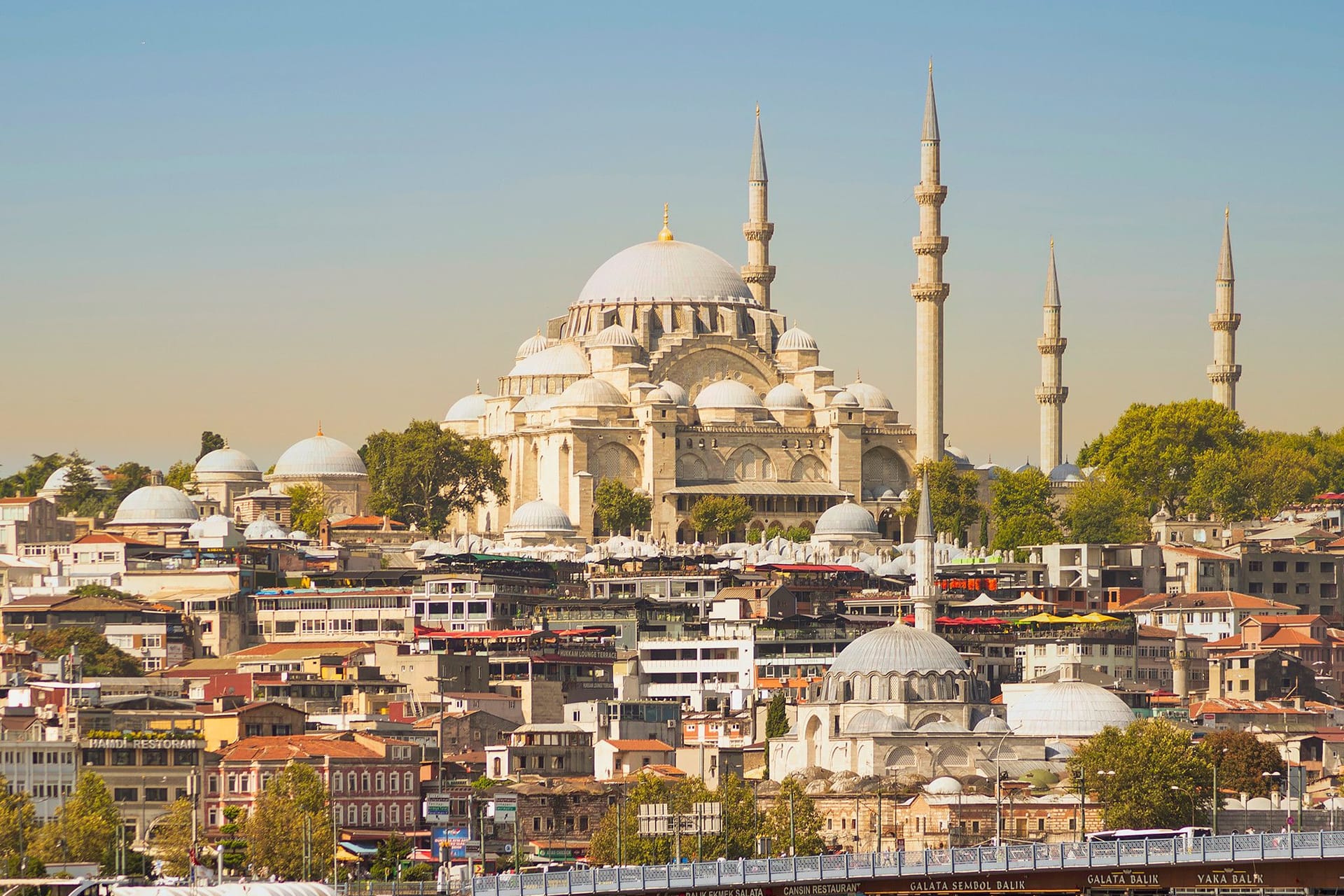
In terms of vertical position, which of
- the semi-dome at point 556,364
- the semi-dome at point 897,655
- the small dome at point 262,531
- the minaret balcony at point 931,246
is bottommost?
the semi-dome at point 897,655

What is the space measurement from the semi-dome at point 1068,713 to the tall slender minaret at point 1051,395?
4826cm

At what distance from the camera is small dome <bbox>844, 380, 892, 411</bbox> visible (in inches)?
5103

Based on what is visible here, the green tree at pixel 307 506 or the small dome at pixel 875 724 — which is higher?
the green tree at pixel 307 506

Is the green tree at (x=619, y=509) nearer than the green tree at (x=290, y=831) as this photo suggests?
No

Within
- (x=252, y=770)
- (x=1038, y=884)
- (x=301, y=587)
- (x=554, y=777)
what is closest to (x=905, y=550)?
(x=301, y=587)

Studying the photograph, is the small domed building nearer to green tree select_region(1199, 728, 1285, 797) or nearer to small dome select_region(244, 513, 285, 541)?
small dome select_region(244, 513, 285, 541)

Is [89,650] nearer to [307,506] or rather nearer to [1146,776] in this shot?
[1146,776]

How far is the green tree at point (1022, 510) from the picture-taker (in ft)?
374

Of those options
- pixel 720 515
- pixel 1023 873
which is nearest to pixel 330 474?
pixel 720 515

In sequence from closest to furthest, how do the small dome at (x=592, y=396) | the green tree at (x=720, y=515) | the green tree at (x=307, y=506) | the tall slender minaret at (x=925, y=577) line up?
the tall slender minaret at (x=925, y=577) → the green tree at (x=720, y=515) → the green tree at (x=307, y=506) → the small dome at (x=592, y=396)

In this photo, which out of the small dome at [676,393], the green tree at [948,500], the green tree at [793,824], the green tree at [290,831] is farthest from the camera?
the small dome at [676,393]

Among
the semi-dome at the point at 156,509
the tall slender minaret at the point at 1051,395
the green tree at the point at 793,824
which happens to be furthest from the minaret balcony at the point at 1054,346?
the green tree at the point at 793,824

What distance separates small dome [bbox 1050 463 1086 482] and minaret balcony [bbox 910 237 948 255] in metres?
11.1

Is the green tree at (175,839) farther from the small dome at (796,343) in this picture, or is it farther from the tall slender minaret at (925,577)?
the small dome at (796,343)
